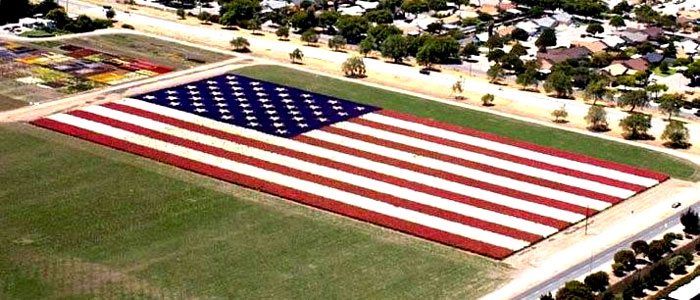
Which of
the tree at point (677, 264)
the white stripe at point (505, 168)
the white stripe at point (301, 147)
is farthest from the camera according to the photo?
the white stripe at point (505, 168)

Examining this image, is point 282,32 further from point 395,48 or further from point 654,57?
point 654,57

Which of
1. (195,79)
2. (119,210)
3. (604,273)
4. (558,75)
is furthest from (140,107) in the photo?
(604,273)

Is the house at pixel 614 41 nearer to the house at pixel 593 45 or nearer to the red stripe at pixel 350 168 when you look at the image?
the house at pixel 593 45

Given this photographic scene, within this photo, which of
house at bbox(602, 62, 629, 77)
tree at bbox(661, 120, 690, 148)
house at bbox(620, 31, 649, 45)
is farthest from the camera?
house at bbox(620, 31, 649, 45)

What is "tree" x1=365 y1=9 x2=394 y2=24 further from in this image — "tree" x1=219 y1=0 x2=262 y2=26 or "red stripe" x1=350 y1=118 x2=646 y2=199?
"red stripe" x1=350 y1=118 x2=646 y2=199

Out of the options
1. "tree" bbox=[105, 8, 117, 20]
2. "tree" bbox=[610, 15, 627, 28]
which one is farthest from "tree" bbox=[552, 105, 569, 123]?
"tree" bbox=[105, 8, 117, 20]

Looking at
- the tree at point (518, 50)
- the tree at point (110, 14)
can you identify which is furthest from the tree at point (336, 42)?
the tree at point (110, 14)
